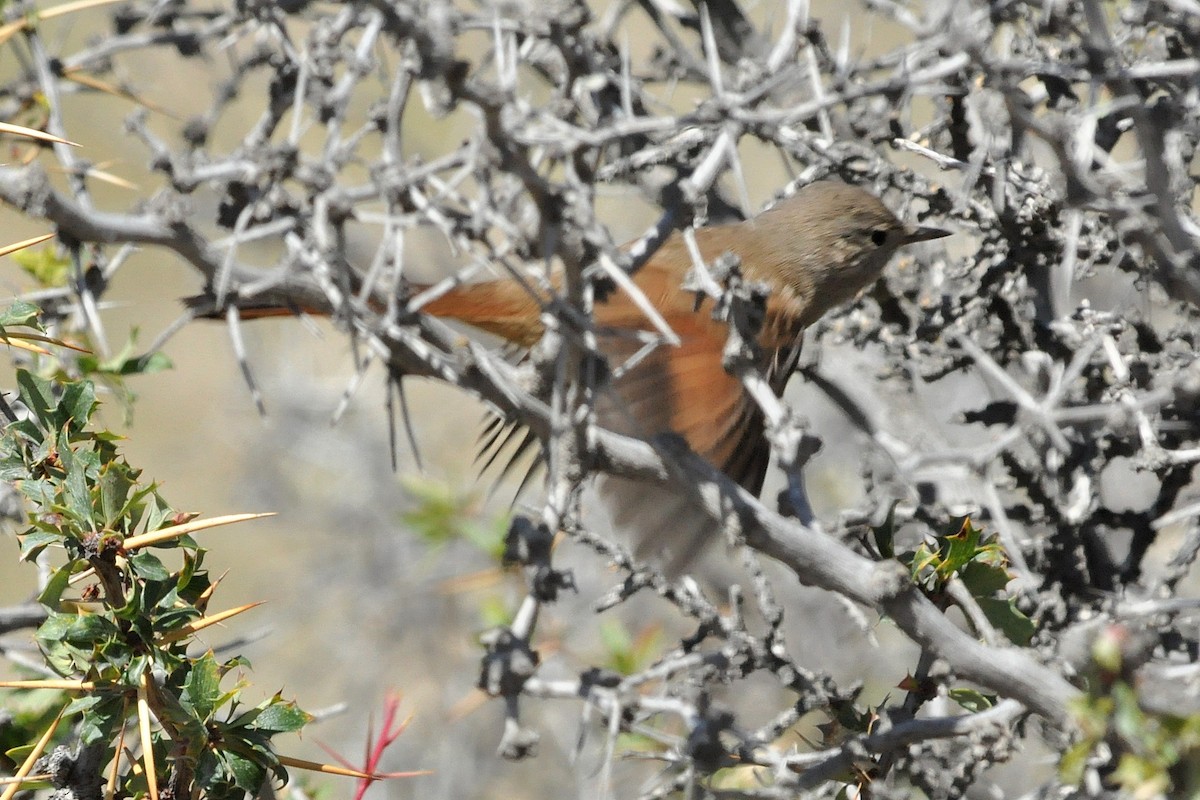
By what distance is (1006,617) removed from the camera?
184cm

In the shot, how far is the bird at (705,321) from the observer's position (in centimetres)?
262

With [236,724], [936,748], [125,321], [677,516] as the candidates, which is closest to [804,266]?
[677,516]

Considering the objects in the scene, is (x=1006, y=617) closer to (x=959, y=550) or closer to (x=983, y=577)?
(x=983, y=577)

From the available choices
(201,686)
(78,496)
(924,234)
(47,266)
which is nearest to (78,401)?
(78,496)

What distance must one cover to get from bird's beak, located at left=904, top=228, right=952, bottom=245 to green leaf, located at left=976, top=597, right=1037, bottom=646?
1.43 m

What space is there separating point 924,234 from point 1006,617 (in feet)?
5.13

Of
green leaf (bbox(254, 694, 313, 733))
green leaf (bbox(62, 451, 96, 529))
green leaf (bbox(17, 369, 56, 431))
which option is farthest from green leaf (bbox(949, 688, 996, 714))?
green leaf (bbox(17, 369, 56, 431))

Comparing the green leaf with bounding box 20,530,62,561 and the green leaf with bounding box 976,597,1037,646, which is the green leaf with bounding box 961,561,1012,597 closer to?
the green leaf with bounding box 976,597,1037,646

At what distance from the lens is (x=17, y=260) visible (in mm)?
2469

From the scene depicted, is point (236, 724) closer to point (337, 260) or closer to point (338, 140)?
point (337, 260)

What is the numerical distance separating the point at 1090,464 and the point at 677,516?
0.89 metres

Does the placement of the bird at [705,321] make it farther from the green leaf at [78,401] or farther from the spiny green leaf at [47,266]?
the green leaf at [78,401]

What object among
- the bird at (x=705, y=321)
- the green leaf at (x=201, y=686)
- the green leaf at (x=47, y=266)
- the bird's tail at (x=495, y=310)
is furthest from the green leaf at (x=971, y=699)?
the green leaf at (x=47, y=266)

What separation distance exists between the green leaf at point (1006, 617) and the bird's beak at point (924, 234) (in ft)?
4.69
